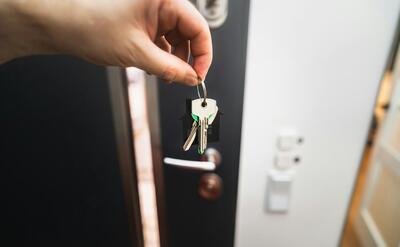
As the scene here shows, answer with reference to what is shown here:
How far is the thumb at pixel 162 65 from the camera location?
0.88ft

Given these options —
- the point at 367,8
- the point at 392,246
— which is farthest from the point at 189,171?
the point at 392,246

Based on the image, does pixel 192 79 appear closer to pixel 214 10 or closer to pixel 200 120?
pixel 200 120

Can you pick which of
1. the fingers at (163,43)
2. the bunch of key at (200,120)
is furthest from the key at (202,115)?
the fingers at (163,43)

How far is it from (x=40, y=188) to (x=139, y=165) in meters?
0.36

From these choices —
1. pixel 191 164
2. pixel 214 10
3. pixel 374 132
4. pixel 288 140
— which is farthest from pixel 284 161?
pixel 374 132

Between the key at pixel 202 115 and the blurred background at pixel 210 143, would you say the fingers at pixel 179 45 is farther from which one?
the blurred background at pixel 210 143

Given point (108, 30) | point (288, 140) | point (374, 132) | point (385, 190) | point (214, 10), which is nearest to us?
point (108, 30)

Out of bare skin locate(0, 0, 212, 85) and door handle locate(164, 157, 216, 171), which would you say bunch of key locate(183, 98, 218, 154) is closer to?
bare skin locate(0, 0, 212, 85)

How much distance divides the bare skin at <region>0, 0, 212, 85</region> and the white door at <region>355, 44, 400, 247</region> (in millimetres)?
1529

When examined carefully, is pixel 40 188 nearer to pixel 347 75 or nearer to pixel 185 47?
pixel 185 47

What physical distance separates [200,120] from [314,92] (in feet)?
1.97

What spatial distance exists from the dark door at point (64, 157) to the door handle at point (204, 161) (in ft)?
0.47

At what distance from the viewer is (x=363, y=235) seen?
5.43 feet

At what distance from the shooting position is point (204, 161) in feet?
2.22
